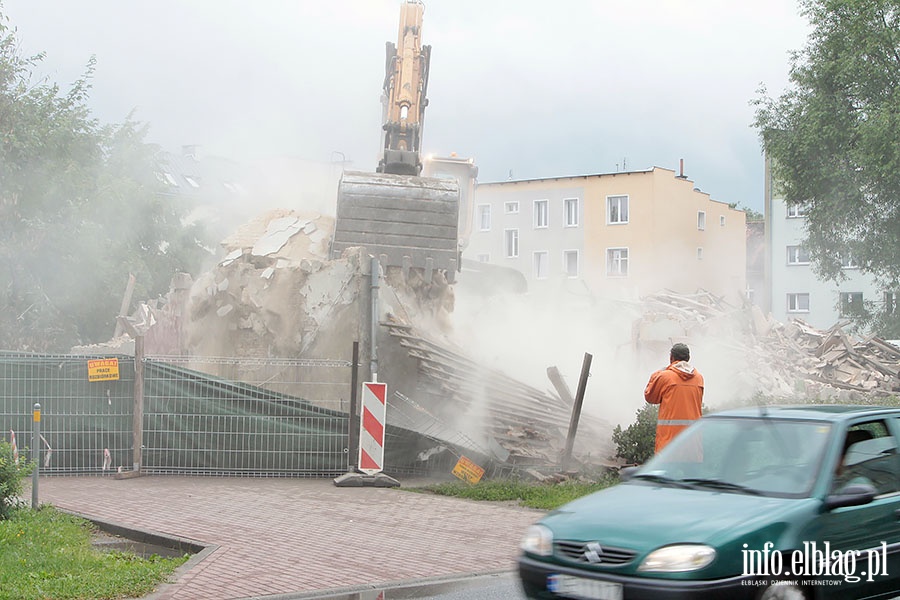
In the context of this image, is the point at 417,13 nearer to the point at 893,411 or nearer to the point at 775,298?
the point at 893,411

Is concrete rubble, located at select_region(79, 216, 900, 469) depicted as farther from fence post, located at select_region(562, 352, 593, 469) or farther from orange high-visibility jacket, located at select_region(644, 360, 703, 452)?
orange high-visibility jacket, located at select_region(644, 360, 703, 452)

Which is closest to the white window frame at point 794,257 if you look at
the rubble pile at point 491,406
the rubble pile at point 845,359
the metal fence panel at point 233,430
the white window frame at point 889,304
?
the white window frame at point 889,304

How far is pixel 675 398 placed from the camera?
9688mm

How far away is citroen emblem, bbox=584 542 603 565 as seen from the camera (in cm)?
561

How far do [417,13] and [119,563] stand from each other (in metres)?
15.2

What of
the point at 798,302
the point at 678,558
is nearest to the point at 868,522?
the point at 678,558

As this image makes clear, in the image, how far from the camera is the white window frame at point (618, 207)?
5362cm

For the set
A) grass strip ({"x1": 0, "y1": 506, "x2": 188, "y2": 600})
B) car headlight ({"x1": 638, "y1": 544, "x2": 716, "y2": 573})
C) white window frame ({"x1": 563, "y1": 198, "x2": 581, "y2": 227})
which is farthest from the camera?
white window frame ({"x1": 563, "y1": 198, "x2": 581, "y2": 227})

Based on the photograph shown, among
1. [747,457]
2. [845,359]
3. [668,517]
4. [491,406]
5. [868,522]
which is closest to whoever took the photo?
[668,517]

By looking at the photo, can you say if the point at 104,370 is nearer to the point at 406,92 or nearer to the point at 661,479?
the point at 661,479

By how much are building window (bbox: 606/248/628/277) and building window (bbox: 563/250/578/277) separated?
76.1 inches

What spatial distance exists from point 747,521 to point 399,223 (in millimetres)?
11450

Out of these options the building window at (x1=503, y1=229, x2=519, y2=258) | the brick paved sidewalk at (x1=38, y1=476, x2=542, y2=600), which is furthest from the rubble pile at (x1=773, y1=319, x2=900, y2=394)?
the building window at (x1=503, y1=229, x2=519, y2=258)

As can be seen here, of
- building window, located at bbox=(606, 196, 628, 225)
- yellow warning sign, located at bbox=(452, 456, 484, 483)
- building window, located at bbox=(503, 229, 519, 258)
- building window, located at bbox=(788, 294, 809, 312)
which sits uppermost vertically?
building window, located at bbox=(606, 196, 628, 225)
